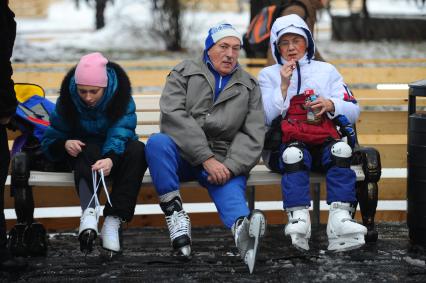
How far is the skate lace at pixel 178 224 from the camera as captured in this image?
5160 mm

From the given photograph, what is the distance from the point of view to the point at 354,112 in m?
5.66

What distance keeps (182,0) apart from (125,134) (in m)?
14.4

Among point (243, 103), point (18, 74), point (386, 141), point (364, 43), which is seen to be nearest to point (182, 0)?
point (364, 43)

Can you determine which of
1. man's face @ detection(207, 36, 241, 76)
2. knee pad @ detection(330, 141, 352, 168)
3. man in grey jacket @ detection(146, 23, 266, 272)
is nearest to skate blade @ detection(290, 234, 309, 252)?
man in grey jacket @ detection(146, 23, 266, 272)

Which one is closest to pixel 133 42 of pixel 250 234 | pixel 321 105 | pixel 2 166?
pixel 321 105

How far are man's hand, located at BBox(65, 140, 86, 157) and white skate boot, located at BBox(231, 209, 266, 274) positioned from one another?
105 cm

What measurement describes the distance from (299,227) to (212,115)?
877 mm

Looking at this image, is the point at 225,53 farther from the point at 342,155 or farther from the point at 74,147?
the point at 74,147

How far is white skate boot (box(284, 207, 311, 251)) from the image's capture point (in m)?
5.22

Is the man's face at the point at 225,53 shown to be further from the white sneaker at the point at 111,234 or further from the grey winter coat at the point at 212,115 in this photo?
the white sneaker at the point at 111,234

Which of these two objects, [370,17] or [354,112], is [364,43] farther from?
[354,112]

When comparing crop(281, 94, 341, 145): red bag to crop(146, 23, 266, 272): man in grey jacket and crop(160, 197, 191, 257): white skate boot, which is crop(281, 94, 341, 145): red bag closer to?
crop(146, 23, 266, 272): man in grey jacket

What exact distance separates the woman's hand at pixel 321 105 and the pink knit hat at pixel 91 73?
4.09ft

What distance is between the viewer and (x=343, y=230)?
525cm
